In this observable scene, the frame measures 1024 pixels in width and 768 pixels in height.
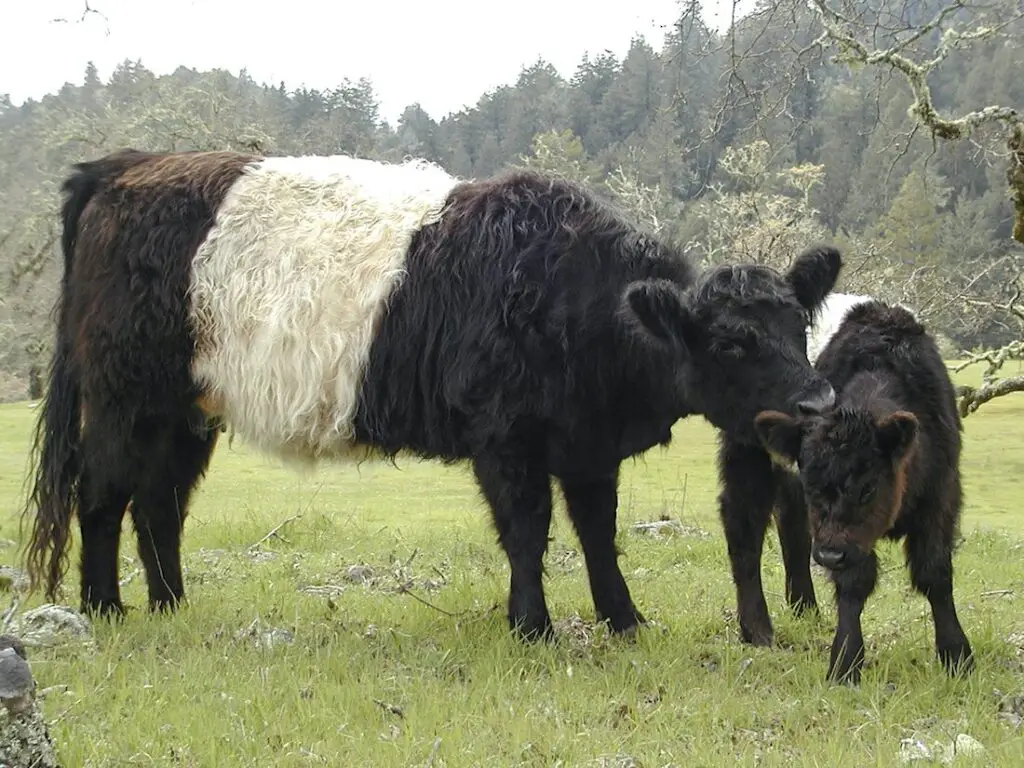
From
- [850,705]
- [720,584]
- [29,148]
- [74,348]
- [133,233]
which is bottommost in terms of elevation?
[720,584]

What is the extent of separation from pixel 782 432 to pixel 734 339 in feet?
2.13

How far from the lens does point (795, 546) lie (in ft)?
23.4

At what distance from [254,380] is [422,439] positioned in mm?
1028

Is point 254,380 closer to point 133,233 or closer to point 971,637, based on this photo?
point 133,233

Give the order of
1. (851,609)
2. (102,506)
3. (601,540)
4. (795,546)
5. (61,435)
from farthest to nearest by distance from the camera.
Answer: (795,546)
(61,435)
(102,506)
(601,540)
(851,609)

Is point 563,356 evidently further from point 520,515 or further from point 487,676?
point 487,676

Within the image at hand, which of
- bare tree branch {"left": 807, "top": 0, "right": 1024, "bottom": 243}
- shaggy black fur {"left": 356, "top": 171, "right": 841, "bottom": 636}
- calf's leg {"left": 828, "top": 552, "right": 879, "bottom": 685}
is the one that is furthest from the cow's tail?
bare tree branch {"left": 807, "top": 0, "right": 1024, "bottom": 243}

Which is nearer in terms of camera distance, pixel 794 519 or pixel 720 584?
→ pixel 794 519

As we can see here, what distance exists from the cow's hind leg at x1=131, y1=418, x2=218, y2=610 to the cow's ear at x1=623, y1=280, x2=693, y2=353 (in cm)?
295

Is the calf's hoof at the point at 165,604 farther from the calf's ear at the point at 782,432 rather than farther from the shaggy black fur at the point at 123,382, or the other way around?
the calf's ear at the point at 782,432

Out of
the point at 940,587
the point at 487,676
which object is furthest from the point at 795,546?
the point at 487,676

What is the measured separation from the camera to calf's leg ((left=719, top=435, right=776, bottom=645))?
20.3 feet

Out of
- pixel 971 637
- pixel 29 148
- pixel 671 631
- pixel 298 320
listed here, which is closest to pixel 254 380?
pixel 298 320

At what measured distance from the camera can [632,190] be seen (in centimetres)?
3653
